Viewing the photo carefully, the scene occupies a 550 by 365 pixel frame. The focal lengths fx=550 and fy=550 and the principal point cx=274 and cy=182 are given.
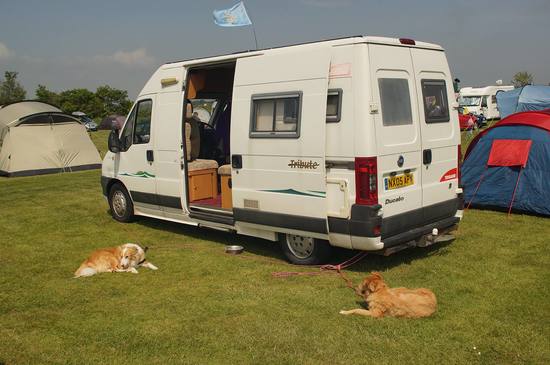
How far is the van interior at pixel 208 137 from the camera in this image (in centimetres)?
814

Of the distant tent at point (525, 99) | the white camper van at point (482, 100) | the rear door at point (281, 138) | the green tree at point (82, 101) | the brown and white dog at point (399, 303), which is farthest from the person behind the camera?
the green tree at point (82, 101)

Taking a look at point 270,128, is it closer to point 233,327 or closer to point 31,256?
point 233,327

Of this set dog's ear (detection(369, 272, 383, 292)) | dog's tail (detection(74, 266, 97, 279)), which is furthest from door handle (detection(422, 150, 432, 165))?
dog's tail (detection(74, 266, 97, 279))

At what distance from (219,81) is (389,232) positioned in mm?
4498

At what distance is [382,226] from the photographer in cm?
599

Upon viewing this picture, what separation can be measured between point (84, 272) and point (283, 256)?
8.32 ft

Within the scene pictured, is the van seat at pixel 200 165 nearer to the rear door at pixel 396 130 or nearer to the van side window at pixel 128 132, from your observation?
the van side window at pixel 128 132

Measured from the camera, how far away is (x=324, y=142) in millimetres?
6043

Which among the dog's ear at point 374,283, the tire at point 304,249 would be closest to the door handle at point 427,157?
the tire at point 304,249

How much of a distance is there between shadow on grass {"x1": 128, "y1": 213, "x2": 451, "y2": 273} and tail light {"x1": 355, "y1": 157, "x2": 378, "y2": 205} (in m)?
1.11

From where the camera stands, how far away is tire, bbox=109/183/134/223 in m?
9.52

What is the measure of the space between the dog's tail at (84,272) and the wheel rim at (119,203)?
293 centimetres

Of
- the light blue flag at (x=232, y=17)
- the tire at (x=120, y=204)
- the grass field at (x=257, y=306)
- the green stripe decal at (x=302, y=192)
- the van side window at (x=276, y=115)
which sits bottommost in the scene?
the grass field at (x=257, y=306)

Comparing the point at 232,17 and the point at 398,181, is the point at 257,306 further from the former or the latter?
the point at 232,17
